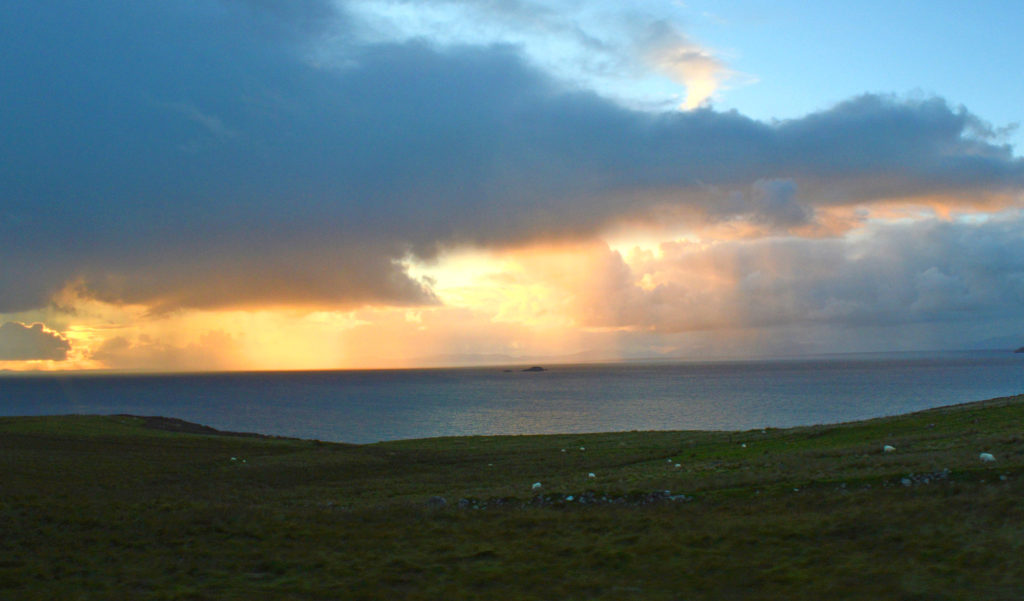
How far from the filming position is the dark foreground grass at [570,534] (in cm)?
1414

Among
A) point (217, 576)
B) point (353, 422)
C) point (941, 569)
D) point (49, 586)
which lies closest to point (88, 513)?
point (49, 586)

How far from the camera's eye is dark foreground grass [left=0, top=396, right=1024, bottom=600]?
1414 centimetres

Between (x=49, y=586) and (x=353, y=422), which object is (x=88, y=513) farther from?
(x=353, y=422)

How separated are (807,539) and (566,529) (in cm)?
671

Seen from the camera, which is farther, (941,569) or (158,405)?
(158,405)

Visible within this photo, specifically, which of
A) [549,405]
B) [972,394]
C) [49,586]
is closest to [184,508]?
[49,586]

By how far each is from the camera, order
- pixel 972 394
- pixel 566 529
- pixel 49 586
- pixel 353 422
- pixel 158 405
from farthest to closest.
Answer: pixel 158 405 < pixel 972 394 < pixel 353 422 < pixel 566 529 < pixel 49 586

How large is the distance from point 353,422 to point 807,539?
4181 inches

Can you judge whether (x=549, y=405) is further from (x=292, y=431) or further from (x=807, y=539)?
(x=807, y=539)

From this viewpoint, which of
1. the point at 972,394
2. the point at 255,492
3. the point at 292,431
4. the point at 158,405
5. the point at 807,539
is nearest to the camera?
the point at 807,539

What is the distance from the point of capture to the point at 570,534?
737 inches

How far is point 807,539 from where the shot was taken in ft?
53.7

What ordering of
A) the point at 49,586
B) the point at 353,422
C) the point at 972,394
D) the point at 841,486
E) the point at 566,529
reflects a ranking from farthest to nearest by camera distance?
the point at 972,394
the point at 353,422
the point at 841,486
the point at 566,529
the point at 49,586

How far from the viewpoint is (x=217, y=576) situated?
51.3 feet
